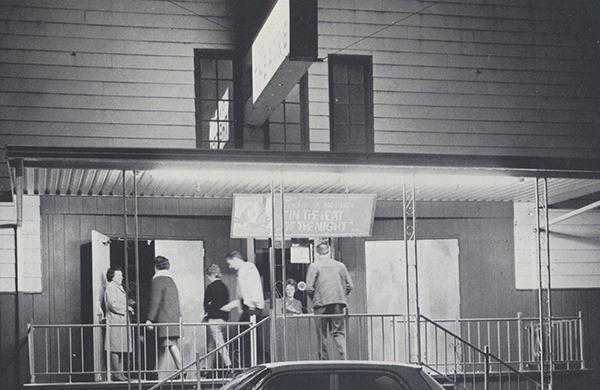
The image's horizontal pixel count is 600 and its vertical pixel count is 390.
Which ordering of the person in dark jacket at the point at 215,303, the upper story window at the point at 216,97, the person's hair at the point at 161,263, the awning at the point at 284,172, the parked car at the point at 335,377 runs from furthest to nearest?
1. the upper story window at the point at 216,97
2. the person in dark jacket at the point at 215,303
3. the person's hair at the point at 161,263
4. the awning at the point at 284,172
5. the parked car at the point at 335,377

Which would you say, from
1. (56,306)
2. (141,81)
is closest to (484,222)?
(141,81)

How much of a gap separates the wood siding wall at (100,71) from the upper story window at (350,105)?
99.7 inches

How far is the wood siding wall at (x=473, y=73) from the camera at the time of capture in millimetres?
19047

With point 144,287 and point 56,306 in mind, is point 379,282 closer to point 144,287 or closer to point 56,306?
point 144,287

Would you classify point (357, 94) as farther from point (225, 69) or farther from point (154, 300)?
point (154, 300)

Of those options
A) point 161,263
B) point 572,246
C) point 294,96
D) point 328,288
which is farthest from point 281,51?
point 572,246

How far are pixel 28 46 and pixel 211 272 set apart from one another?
529cm

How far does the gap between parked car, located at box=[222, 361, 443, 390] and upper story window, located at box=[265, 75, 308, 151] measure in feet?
30.1

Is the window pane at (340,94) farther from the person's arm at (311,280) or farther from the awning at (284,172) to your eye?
the person's arm at (311,280)

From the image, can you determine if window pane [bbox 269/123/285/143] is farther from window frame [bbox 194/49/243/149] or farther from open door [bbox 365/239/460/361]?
open door [bbox 365/239/460/361]

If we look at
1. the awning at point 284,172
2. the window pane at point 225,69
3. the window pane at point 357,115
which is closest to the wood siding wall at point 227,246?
the awning at point 284,172

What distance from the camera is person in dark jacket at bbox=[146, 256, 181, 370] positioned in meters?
16.0

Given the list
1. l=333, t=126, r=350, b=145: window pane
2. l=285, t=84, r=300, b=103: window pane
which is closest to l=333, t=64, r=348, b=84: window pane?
l=285, t=84, r=300, b=103: window pane

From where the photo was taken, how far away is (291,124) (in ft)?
63.2
